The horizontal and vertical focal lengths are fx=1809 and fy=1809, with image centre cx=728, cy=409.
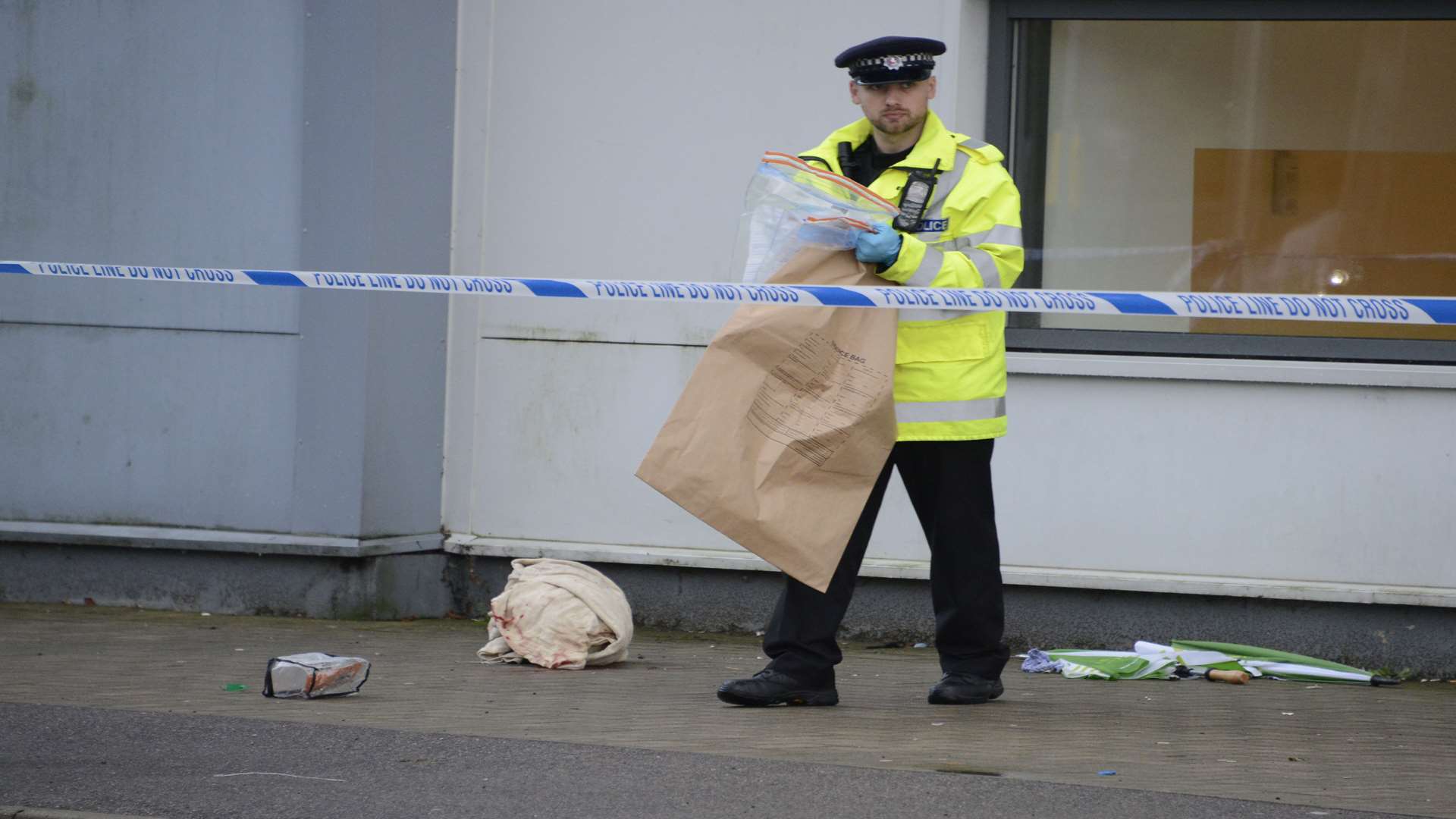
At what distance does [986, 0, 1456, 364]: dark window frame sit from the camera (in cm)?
644

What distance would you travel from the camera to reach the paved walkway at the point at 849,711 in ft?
14.4

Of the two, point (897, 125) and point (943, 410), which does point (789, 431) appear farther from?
point (897, 125)

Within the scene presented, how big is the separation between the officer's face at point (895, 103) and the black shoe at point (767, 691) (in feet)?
5.15

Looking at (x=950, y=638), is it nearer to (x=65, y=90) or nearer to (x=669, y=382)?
(x=669, y=382)

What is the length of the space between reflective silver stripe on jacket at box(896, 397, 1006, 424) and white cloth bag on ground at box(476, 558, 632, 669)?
152 cm

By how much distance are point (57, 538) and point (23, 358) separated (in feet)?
2.51

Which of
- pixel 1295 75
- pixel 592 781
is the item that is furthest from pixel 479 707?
pixel 1295 75

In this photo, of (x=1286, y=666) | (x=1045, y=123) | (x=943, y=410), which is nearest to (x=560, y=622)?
(x=943, y=410)

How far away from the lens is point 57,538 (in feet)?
23.8

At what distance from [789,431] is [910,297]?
1.69 feet

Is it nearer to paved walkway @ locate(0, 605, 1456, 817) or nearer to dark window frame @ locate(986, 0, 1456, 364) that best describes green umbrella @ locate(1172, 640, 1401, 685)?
paved walkway @ locate(0, 605, 1456, 817)

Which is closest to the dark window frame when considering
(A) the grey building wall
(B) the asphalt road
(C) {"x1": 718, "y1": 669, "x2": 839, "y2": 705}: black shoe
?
(C) {"x1": 718, "y1": 669, "x2": 839, "y2": 705}: black shoe

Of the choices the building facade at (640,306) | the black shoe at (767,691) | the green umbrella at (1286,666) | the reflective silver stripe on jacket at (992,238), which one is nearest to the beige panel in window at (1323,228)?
the building facade at (640,306)

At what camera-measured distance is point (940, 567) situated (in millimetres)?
5160
